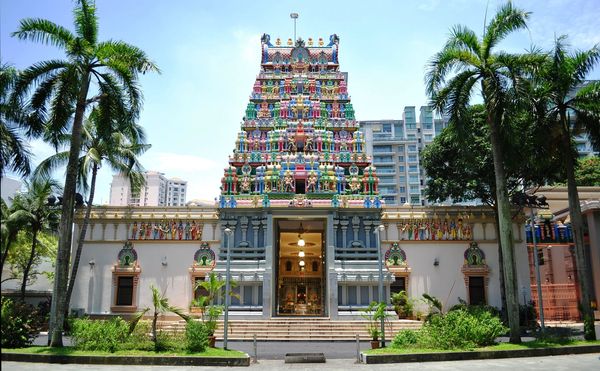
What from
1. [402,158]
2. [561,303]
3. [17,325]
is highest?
[402,158]

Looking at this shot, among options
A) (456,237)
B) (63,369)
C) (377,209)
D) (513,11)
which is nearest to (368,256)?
(377,209)

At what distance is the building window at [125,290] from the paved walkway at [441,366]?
1267 cm

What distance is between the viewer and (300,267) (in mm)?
32250

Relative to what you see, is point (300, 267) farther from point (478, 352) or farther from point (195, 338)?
point (478, 352)

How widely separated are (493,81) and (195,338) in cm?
1373

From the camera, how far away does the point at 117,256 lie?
26.8m

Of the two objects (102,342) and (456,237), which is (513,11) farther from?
(102,342)

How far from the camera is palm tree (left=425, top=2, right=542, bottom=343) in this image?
1753cm

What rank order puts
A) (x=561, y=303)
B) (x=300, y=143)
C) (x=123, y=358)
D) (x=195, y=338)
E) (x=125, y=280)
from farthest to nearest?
(x=300, y=143), (x=561, y=303), (x=125, y=280), (x=195, y=338), (x=123, y=358)

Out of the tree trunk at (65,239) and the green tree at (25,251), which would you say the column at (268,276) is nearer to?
the tree trunk at (65,239)

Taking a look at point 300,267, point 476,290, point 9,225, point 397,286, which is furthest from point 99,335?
point 476,290

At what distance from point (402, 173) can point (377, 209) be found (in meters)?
54.3

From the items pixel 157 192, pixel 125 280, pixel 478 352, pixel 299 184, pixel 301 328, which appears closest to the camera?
pixel 478 352

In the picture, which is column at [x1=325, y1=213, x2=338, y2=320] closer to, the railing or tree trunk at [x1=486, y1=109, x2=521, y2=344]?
tree trunk at [x1=486, y1=109, x2=521, y2=344]
